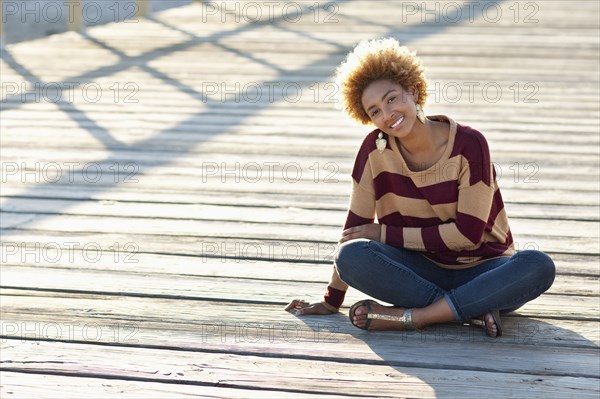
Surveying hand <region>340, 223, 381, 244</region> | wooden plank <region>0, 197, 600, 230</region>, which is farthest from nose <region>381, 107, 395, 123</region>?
wooden plank <region>0, 197, 600, 230</region>

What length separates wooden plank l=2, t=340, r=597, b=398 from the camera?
226 centimetres

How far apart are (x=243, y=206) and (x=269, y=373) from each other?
4.68 ft

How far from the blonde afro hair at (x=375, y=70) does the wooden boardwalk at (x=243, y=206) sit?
56 cm

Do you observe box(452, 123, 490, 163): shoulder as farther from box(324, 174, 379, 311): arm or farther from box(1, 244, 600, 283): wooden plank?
box(1, 244, 600, 283): wooden plank

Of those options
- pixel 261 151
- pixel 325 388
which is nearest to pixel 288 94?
pixel 261 151

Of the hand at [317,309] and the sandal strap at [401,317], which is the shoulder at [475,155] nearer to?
the sandal strap at [401,317]

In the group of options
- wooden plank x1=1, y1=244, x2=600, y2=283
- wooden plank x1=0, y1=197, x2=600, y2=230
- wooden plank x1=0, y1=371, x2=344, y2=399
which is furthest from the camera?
wooden plank x1=0, y1=197, x2=600, y2=230

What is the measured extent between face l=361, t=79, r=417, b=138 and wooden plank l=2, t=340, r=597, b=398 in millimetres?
550

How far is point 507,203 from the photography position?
12.2ft

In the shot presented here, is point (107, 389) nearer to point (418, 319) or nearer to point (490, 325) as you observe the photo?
point (418, 319)

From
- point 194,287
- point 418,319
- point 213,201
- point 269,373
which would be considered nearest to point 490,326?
point 418,319

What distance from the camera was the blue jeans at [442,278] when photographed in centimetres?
253

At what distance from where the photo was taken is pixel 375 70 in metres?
2.52

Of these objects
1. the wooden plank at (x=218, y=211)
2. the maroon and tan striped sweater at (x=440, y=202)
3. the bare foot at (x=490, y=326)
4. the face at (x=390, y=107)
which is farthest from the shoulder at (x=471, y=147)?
the wooden plank at (x=218, y=211)
